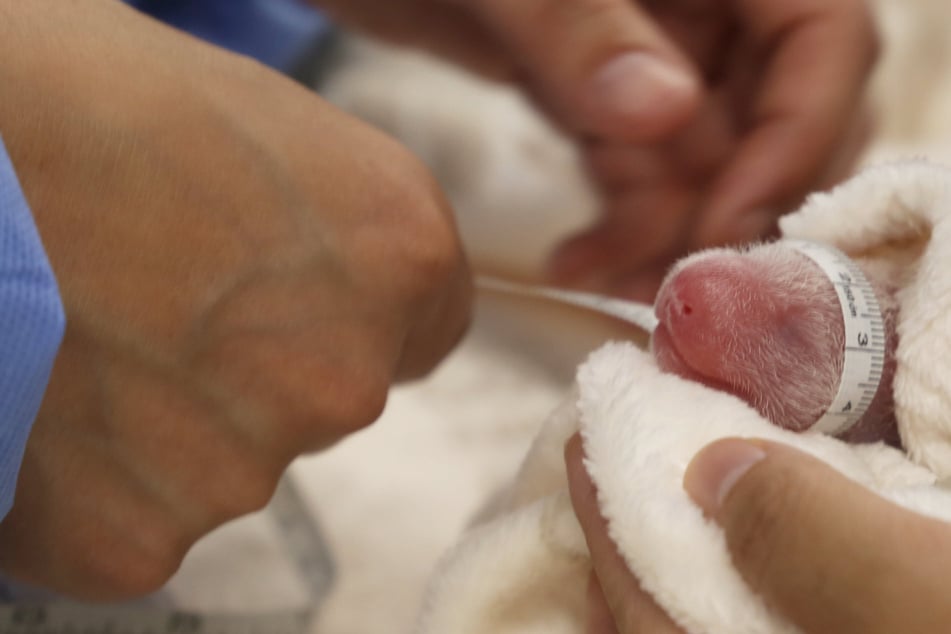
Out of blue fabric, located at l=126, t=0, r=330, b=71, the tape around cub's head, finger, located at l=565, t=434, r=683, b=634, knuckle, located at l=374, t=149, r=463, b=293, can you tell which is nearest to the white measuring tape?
the tape around cub's head

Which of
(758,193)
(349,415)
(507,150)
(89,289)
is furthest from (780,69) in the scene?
(89,289)

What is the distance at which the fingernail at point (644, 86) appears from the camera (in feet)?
2.39

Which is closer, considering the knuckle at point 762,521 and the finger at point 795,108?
the knuckle at point 762,521

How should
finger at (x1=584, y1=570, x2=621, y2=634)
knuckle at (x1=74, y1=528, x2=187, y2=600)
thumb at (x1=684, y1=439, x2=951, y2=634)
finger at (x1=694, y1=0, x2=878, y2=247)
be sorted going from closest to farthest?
→ thumb at (x1=684, y1=439, x2=951, y2=634) → finger at (x1=584, y1=570, x2=621, y2=634) → knuckle at (x1=74, y1=528, x2=187, y2=600) → finger at (x1=694, y1=0, x2=878, y2=247)

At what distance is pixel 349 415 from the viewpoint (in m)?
0.56

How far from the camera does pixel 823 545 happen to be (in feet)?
1.08

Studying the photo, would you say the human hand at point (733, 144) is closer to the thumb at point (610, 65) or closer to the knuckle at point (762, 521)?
the thumb at point (610, 65)

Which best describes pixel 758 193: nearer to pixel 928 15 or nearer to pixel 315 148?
pixel 315 148

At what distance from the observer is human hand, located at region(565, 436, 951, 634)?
32 centimetres

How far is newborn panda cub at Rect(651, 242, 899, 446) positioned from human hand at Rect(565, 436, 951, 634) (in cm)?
6

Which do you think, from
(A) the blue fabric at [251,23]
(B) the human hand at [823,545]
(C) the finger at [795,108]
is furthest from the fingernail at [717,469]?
(A) the blue fabric at [251,23]

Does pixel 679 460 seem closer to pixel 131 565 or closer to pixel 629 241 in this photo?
pixel 131 565

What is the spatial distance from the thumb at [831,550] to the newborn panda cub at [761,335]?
7 centimetres

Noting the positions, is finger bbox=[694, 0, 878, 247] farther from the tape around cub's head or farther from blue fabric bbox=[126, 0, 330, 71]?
blue fabric bbox=[126, 0, 330, 71]
